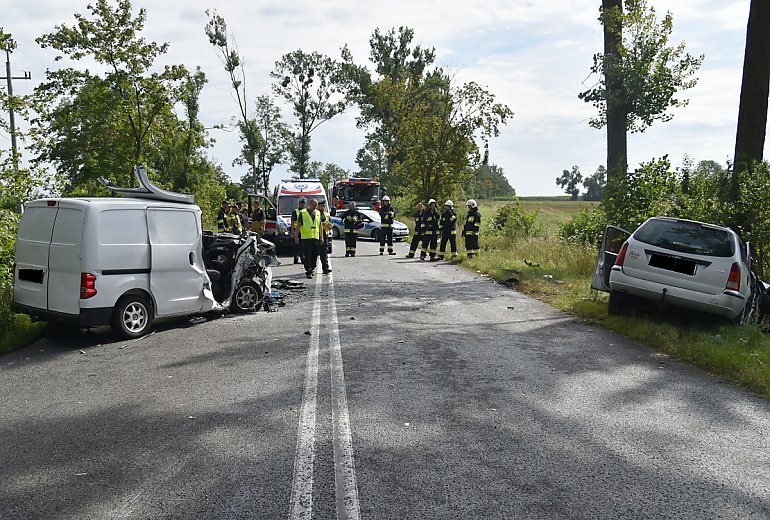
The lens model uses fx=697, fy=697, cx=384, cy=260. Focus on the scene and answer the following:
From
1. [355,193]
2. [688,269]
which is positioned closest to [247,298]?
[688,269]

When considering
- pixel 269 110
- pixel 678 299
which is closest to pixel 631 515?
pixel 678 299

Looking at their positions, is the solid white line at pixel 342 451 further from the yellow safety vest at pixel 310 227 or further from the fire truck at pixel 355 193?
the fire truck at pixel 355 193

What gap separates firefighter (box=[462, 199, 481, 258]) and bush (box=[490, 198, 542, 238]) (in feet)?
19.6

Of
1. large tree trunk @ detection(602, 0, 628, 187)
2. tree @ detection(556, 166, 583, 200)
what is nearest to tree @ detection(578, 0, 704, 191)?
large tree trunk @ detection(602, 0, 628, 187)

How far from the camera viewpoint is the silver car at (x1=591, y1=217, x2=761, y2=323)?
8.92m

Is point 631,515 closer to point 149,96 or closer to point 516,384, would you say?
Result: point 516,384

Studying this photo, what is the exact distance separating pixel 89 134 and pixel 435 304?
17144 mm

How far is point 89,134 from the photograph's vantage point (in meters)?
24.0

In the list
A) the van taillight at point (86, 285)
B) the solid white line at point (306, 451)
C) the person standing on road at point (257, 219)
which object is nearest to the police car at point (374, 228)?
the person standing on road at point (257, 219)

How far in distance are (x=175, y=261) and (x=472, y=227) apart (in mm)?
12071

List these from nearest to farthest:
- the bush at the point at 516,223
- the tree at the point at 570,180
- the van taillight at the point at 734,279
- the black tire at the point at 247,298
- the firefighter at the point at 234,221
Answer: the van taillight at the point at 734,279 < the black tire at the point at 247,298 < the firefighter at the point at 234,221 < the bush at the point at 516,223 < the tree at the point at 570,180

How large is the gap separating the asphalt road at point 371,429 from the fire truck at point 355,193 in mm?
28445

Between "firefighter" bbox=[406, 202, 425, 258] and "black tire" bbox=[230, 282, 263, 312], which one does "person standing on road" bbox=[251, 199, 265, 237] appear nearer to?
"firefighter" bbox=[406, 202, 425, 258]

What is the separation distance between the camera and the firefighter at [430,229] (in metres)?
21.5
